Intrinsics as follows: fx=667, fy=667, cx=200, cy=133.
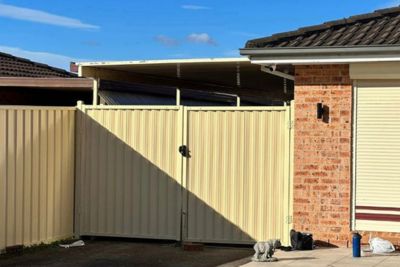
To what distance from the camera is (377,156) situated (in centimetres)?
931

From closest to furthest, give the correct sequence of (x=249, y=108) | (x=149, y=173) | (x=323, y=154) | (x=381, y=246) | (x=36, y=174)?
(x=381, y=246) < (x=323, y=154) < (x=36, y=174) < (x=249, y=108) < (x=149, y=173)

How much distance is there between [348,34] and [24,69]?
9681mm

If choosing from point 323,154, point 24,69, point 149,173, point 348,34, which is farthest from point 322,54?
point 24,69

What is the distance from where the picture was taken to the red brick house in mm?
9180

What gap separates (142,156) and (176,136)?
66 centimetres

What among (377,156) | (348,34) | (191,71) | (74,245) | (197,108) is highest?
(348,34)

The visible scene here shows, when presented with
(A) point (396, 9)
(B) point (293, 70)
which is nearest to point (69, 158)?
(B) point (293, 70)

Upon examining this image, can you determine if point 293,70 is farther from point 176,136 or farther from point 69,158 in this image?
point 69,158

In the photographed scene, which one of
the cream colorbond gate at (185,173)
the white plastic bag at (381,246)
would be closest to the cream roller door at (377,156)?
the white plastic bag at (381,246)

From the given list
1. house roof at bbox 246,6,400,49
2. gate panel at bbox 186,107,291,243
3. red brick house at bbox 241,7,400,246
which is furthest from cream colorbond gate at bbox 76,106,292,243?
house roof at bbox 246,6,400,49

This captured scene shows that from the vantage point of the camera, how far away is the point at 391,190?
30.3 ft

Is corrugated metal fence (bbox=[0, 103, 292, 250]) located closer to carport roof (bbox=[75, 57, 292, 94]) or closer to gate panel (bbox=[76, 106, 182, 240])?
gate panel (bbox=[76, 106, 182, 240])

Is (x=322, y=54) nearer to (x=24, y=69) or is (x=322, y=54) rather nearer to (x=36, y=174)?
(x=36, y=174)

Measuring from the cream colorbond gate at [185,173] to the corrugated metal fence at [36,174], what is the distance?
284mm
